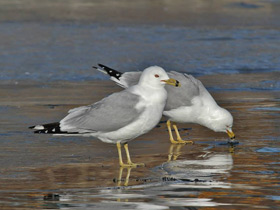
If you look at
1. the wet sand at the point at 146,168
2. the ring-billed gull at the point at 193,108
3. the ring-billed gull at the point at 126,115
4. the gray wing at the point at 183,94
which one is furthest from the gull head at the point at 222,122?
the ring-billed gull at the point at 126,115

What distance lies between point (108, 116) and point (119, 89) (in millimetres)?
5341

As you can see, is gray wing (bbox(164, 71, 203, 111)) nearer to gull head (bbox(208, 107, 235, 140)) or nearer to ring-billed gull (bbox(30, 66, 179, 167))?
gull head (bbox(208, 107, 235, 140))

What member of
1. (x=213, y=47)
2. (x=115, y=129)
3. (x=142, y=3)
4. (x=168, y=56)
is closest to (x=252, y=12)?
(x=142, y=3)

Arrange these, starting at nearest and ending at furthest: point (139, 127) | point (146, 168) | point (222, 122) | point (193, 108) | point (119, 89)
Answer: point (146, 168)
point (139, 127)
point (222, 122)
point (193, 108)
point (119, 89)

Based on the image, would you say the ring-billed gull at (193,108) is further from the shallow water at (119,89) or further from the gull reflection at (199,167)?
the gull reflection at (199,167)

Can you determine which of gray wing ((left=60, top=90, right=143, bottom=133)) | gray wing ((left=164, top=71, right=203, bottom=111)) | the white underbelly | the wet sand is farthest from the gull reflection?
gray wing ((left=164, top=71, right=203, bottom=111))

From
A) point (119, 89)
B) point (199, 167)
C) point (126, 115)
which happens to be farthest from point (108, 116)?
point (119, 89)

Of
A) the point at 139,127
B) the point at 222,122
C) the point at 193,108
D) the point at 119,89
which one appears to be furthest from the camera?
the point at 119,89

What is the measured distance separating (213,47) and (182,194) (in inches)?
469

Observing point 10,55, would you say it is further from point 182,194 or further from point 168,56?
point 182,194

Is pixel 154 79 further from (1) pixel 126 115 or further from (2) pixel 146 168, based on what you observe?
(2) pixel 146 168

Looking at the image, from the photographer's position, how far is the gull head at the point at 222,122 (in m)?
8.48

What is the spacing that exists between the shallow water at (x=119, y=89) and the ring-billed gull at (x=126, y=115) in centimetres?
29

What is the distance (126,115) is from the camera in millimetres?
7137
